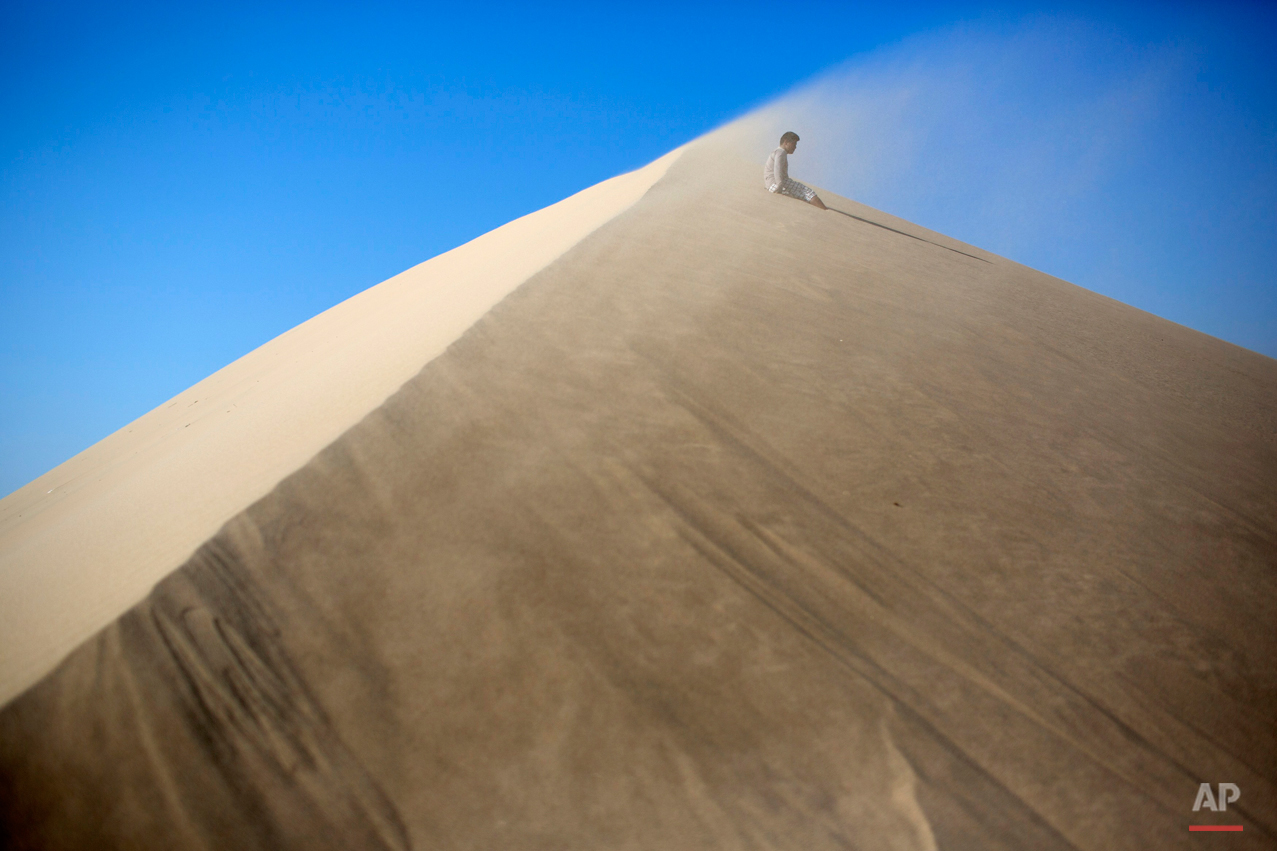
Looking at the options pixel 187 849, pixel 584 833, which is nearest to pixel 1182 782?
pixel 584 833

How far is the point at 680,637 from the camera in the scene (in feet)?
6.26

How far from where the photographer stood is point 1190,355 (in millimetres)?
5504

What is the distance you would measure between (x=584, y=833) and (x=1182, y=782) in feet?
5.44

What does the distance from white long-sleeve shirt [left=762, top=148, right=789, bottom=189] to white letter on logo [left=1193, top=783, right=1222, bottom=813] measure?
6328 millimetres

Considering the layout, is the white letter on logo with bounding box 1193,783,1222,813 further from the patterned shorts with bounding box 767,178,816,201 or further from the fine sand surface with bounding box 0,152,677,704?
the patterned shorts with bounding box 767,178,816,201

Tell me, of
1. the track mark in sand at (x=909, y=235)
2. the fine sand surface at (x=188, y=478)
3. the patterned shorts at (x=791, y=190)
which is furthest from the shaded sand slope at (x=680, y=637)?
the track mark in sand at (x=909, y=235)

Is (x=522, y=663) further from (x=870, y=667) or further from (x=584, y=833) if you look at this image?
(x=870, y=667)

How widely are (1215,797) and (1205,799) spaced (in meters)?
Answer: 0.03

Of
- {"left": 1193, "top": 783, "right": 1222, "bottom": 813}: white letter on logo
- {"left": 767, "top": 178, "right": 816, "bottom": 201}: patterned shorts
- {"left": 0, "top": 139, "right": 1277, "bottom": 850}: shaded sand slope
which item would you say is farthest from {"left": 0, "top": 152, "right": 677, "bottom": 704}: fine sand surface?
{"left": 1193, "top": 783, "right": 1222, "bottom": 813}: white letter on logo

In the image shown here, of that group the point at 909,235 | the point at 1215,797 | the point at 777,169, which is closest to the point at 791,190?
the point at 777,169

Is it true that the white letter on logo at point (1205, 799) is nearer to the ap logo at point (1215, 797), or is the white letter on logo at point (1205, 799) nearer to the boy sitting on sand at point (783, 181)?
the ap logo at point (1215, 797)

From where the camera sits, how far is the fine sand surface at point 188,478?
1.92 metres

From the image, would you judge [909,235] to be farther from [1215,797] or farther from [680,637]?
[680,637]

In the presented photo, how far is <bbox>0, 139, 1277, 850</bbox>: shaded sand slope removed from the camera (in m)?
1.56
